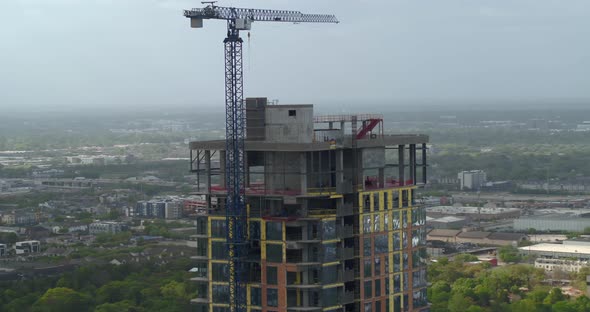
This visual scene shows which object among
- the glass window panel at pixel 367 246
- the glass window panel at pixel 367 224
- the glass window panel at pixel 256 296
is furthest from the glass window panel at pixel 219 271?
the glass window panel at pixel 367 224

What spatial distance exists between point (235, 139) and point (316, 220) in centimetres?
412

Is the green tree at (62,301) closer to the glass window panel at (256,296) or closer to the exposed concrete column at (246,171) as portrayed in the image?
the exposed concrete column at (246,171)

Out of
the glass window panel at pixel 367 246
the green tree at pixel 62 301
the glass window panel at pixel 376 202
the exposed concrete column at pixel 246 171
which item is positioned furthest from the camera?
the green tree at pixel 62 301

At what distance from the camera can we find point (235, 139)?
40.3 meters

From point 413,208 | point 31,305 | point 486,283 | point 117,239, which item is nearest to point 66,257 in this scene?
point 117,239

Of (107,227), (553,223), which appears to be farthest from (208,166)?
(107,227)

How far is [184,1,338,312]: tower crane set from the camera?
38688 millimetres

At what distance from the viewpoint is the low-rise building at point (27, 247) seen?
5906 inches

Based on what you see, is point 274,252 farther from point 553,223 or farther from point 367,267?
point 553,223

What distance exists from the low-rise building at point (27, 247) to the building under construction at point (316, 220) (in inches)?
4428

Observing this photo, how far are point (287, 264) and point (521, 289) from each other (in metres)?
71.8

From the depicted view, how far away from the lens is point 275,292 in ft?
126

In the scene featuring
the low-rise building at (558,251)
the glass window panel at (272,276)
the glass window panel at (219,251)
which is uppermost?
the glass window panel at (219,251)

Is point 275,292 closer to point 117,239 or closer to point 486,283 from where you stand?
point 486,283
